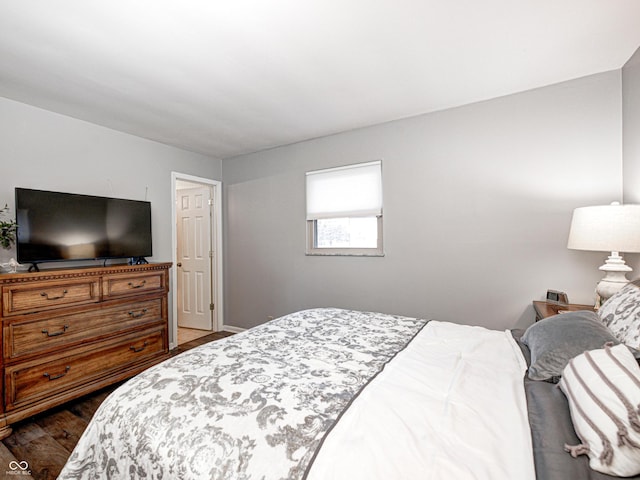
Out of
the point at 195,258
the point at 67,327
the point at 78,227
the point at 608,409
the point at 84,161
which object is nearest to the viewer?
the point at 608,409

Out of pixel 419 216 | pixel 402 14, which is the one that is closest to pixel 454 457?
pixel 402 14

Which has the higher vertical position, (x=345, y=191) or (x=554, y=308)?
(x=345, y=191)

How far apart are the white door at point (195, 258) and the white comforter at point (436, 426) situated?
3.52 m

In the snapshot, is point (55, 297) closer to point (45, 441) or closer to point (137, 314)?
point (137, 314)

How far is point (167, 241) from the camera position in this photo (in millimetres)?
3613

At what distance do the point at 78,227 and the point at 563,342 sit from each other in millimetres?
3438

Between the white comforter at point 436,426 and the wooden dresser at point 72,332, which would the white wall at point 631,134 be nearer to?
the white comforter at point 436,426

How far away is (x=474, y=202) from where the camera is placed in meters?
2.67

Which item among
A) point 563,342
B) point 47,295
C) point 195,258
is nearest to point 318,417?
point 563,342

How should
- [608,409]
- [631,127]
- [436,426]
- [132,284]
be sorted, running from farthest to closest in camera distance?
[132,284]
[631,127]
[436,426]
[608,409]

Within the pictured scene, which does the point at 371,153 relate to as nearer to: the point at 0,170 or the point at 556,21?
the point at 556,21

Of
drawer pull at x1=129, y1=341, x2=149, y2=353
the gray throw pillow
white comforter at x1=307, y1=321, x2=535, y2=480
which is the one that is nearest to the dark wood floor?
drawer pull at x1=129, y1=341, x2=149, y2=353

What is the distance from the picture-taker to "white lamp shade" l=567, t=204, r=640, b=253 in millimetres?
1725

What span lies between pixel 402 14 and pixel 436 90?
96 cm
